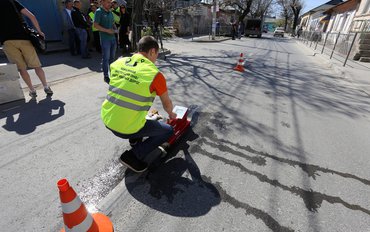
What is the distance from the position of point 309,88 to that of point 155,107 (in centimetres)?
464

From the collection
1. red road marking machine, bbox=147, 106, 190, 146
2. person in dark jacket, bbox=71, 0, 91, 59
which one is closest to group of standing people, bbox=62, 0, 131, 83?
person in dark jacket, bbox=71, 0, 91, 59

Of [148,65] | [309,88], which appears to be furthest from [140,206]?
[309,88]

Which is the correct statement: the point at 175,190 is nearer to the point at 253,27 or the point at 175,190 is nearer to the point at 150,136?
the point at 150,136

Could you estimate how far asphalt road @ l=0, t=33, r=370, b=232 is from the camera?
1976 mm

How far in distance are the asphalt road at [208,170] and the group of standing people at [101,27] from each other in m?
1.64

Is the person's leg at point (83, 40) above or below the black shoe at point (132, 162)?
above

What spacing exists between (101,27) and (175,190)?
448 cm

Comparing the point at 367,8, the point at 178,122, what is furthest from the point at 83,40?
the point at 367,8

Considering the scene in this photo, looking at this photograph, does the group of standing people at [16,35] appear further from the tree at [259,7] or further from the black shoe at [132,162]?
the tree at [259,7]

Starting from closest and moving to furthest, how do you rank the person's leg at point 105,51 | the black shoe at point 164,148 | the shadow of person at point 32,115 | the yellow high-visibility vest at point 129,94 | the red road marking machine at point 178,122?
the yellow high-visibility vest at point 129,94 → the black shoe at point 164,148 → the red road marking machine at point 178,122 → the shadow of person at point 32,115 → the person's leg at point 105,51

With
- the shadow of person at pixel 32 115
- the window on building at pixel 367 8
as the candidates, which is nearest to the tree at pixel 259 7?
the window on building at pixel 367 8

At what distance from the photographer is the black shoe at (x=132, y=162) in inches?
94.0

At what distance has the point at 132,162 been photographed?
7.89ft

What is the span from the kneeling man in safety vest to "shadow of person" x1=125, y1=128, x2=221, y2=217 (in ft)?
0.57
